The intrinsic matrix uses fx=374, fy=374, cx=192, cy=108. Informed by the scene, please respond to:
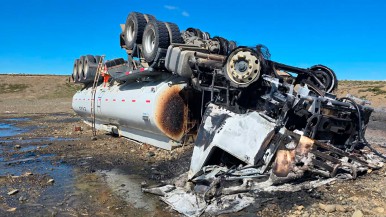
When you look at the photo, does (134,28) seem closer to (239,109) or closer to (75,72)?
(239,109)

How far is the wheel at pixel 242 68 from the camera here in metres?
5.80

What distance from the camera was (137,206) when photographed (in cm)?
514

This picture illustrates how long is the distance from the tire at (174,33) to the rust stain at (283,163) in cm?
406

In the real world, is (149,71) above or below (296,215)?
above

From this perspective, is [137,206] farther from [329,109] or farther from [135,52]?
[135,52]

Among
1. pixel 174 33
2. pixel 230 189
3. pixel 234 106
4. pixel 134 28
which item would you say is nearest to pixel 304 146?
pixel 230 189

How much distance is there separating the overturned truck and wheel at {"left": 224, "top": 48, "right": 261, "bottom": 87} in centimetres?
2

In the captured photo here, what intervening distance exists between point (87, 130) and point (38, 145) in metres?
3.26

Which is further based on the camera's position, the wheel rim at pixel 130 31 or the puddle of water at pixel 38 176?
the wheel rim at pixel 130 31

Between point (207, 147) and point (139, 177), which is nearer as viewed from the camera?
point (207, 147)

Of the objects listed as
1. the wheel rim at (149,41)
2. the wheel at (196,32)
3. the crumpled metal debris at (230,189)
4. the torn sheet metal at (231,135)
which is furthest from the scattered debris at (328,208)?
the wheel at (196,32)

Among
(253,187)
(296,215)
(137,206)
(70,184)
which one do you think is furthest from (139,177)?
(296,215)

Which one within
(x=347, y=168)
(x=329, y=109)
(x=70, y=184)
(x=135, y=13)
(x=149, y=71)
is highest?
(x=135, y=13)

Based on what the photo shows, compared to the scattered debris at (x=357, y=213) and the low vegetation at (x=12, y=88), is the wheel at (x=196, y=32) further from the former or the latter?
the low vegetation at (x=12, y=88)
